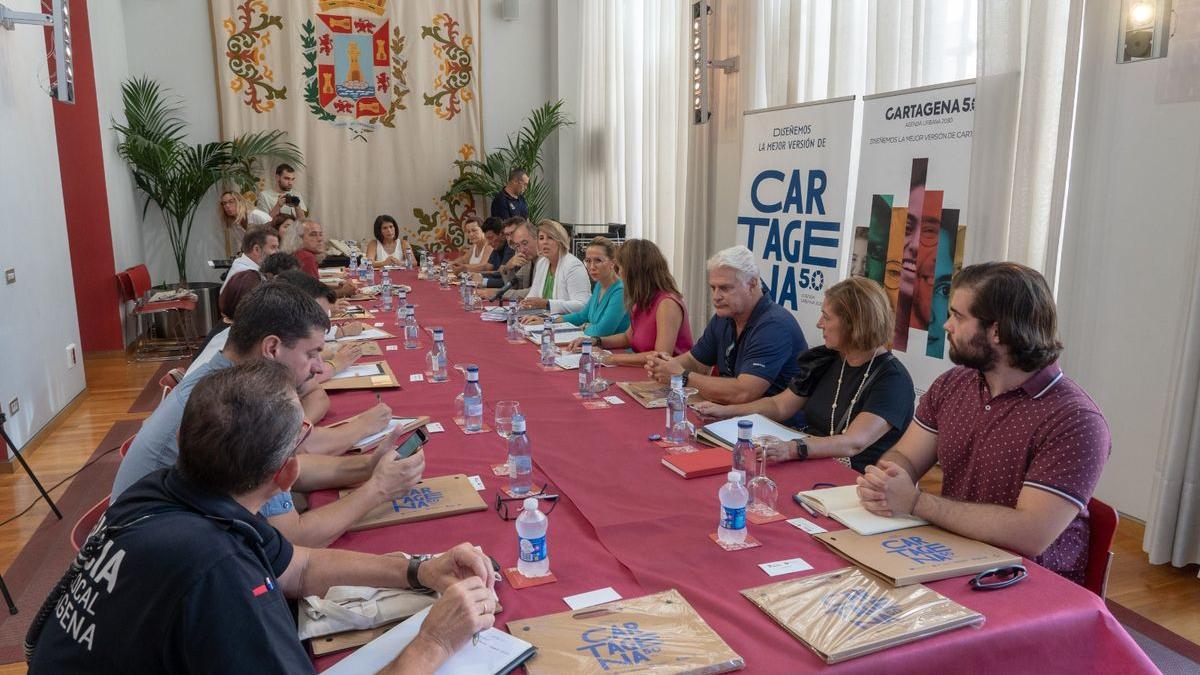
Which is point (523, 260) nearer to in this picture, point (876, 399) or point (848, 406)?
point (848, 406)

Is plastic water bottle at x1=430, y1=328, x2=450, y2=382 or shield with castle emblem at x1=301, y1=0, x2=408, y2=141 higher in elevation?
shield with castle emblem at x1=301, y1=0, x2=408, y2=141

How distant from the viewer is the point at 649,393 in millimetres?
2928

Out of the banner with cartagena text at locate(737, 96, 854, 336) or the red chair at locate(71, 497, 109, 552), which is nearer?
the red chair at locate(71, 497, 109, 552)

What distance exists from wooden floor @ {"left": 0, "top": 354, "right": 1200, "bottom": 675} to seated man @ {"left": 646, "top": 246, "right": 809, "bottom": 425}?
4.16 ft

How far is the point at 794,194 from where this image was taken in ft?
15.3

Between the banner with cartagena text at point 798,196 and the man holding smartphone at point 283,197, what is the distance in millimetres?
5696

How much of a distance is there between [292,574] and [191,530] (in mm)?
446

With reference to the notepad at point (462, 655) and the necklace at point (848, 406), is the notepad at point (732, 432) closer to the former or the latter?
the necklace at point (848, 406)

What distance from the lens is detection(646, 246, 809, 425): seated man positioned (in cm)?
304

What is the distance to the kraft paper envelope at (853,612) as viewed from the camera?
1301mm

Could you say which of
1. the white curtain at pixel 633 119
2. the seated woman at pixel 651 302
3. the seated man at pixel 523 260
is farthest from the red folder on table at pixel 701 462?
the white curtain at pixel 633 119

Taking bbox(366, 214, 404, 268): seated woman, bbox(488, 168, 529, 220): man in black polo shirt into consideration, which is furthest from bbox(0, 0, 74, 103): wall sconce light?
bbox(488, 168, 529, 220): man in black polo shirt

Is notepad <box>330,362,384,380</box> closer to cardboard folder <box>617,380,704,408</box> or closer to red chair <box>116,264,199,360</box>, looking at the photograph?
cardboard folder <box>617,380,704,408</box>

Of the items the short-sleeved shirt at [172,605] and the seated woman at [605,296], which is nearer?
the short-sleeved shirt at [172,605]
